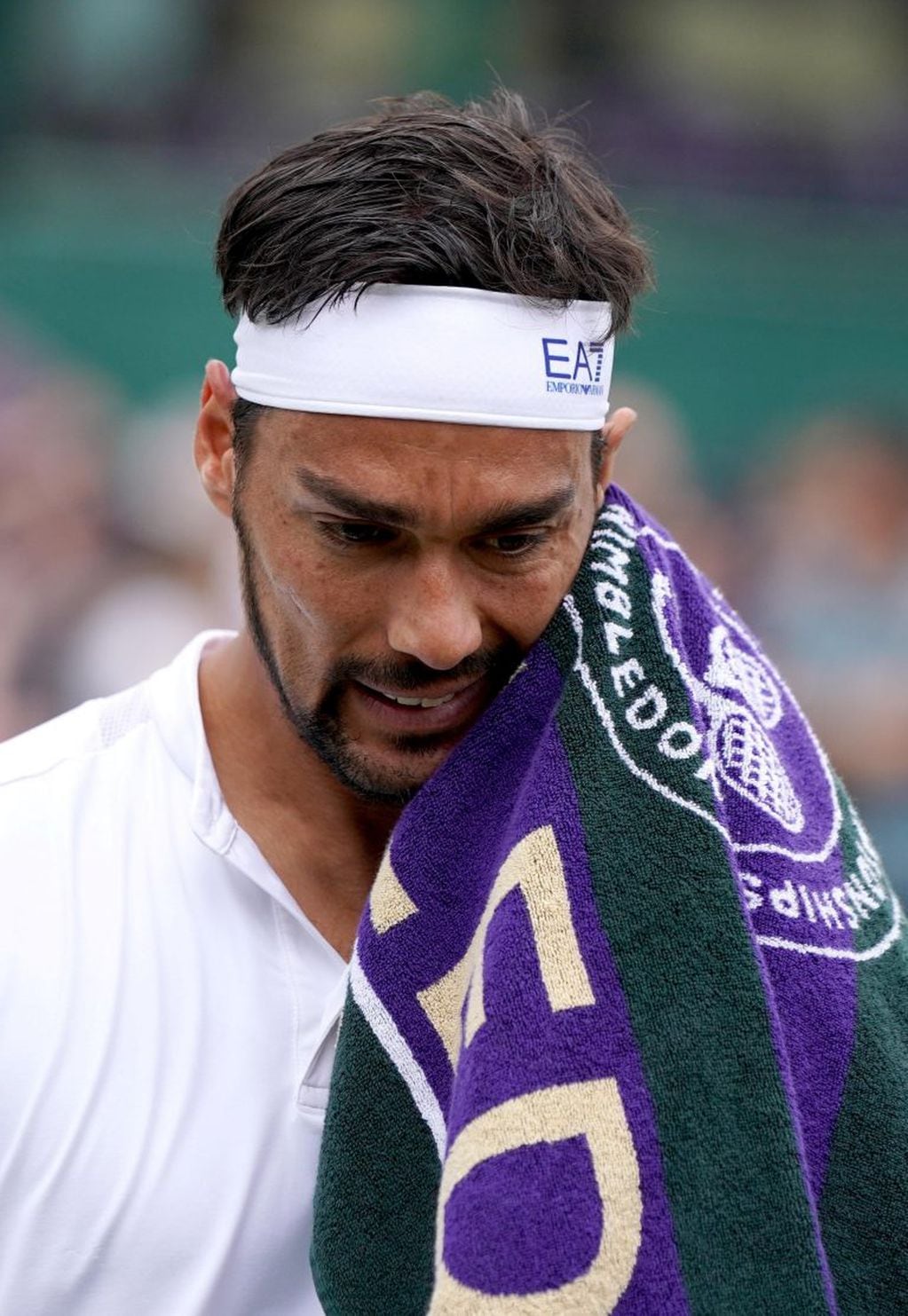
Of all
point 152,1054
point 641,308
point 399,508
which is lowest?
point 152,1054

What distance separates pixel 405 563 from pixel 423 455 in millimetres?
110

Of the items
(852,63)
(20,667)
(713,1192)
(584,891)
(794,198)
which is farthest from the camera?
(852,63)

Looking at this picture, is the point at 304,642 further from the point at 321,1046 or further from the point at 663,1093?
the point at 663,1093

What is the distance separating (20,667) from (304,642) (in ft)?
12.5

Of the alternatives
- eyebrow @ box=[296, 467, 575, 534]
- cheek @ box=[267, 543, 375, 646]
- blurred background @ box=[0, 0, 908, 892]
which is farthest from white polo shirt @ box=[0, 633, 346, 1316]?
blurred background @ box=[0, 0, 908, 892]

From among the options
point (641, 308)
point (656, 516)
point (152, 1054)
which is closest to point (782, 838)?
point (152, 1054)

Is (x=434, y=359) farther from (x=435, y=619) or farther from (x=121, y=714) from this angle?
(x=121, y=714)

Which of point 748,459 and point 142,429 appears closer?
point 142,429

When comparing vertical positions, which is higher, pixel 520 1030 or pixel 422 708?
pixel 422 708

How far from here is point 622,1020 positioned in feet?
5.08

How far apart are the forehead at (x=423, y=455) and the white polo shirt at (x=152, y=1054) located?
397 mm

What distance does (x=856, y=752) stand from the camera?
6.67 m

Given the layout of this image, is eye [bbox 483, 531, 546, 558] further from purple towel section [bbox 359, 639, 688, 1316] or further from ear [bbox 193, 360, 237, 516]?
ear [bbox 193, 360, 237, 516]

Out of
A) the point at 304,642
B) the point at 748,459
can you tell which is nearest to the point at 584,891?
the point at 304,642
